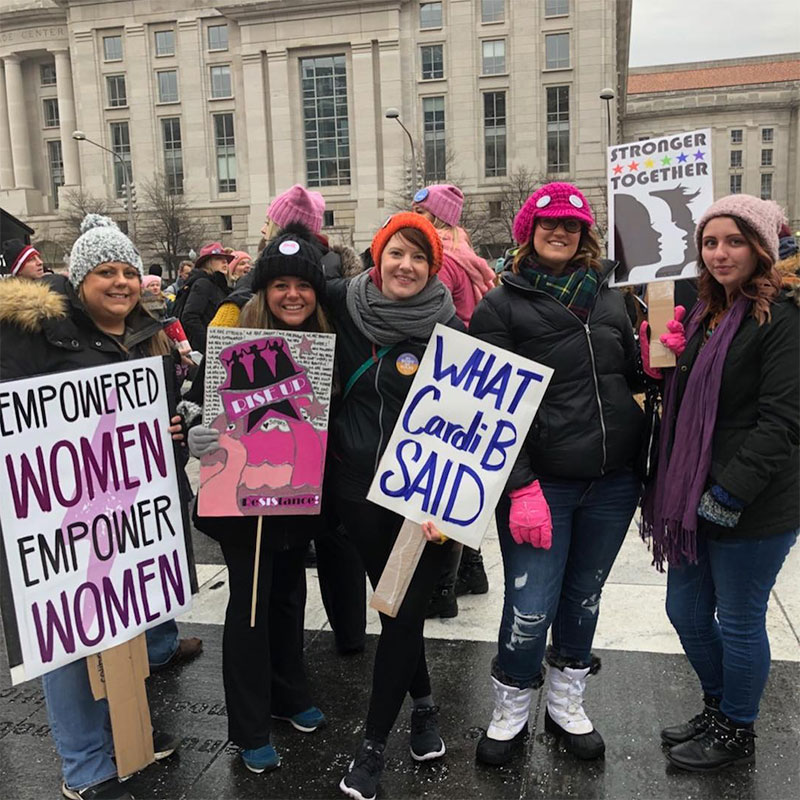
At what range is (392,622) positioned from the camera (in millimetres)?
2701

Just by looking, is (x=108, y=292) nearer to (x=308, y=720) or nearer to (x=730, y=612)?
(x=308, y=720)

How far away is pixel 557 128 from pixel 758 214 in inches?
2146

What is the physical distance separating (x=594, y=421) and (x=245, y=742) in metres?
1.72

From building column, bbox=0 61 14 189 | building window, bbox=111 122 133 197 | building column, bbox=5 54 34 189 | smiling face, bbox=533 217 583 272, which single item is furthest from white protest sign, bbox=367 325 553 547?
building column, bbox=0 61 14 189

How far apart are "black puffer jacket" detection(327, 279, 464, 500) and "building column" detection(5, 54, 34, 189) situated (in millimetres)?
68503

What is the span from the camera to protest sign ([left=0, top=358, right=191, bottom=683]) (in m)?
2.49

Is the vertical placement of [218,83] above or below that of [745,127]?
above

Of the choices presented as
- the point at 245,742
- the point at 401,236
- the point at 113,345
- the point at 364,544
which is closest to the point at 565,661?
the point at 364,544

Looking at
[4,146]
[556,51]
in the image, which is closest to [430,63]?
[556,51]

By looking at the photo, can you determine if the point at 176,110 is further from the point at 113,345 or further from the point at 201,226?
the point at 113,345

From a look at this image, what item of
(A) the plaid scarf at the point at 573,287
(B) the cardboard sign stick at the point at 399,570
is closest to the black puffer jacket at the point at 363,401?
(B) the cardboard sign stick at the point at 399,570

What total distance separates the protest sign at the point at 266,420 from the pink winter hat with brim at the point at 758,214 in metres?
1.41

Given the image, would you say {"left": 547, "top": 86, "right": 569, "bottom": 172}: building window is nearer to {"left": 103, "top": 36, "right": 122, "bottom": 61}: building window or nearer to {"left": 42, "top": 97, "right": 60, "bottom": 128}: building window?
{"left": 103, "top": 36, "right": 122, "bottom": 61}: building window

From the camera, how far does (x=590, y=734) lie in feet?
9.43
